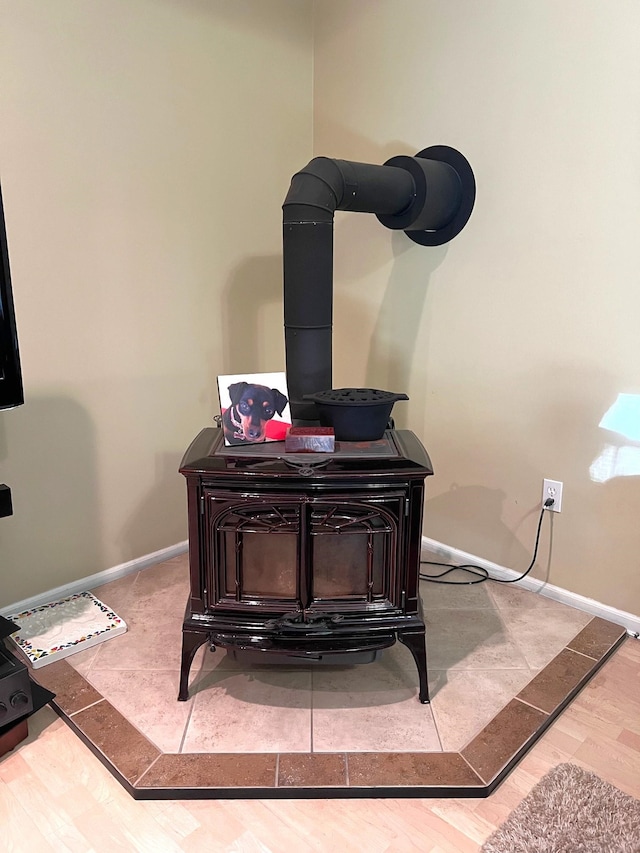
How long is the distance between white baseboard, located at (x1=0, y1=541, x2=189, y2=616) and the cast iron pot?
1.16m

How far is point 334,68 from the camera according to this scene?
2.69m

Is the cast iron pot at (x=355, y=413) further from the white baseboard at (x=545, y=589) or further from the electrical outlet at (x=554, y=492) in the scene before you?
the white baseboard at (x=545, y=589)

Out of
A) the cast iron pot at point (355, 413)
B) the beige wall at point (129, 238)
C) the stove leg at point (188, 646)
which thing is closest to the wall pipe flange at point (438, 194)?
the beige wall at point (129, 238)

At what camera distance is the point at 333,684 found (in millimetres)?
1855

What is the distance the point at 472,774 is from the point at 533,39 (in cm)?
221

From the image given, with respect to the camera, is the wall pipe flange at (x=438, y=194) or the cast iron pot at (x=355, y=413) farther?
the wall pipe flange at (x=438, y=194)

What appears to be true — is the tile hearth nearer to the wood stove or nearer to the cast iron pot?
the wood stove

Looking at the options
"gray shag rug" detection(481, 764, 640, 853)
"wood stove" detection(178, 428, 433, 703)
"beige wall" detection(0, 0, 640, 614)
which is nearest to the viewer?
"gray shag rug" detection(481, 764, 640, 853)

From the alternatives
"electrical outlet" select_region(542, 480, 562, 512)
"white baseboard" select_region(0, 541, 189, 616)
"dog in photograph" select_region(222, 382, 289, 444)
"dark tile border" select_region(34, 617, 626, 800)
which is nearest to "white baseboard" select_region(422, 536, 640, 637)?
"electrical outlet" select_region(542, 480, 562, 512)

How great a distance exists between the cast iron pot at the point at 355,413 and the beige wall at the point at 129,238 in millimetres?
925

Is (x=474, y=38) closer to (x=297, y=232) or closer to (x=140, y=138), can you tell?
(x=297, y=232)

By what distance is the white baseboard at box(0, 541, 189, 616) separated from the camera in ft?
7.23

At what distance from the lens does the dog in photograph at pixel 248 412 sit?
1750 mm

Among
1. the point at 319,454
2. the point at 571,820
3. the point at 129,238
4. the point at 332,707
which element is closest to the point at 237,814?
the point at 332,707
